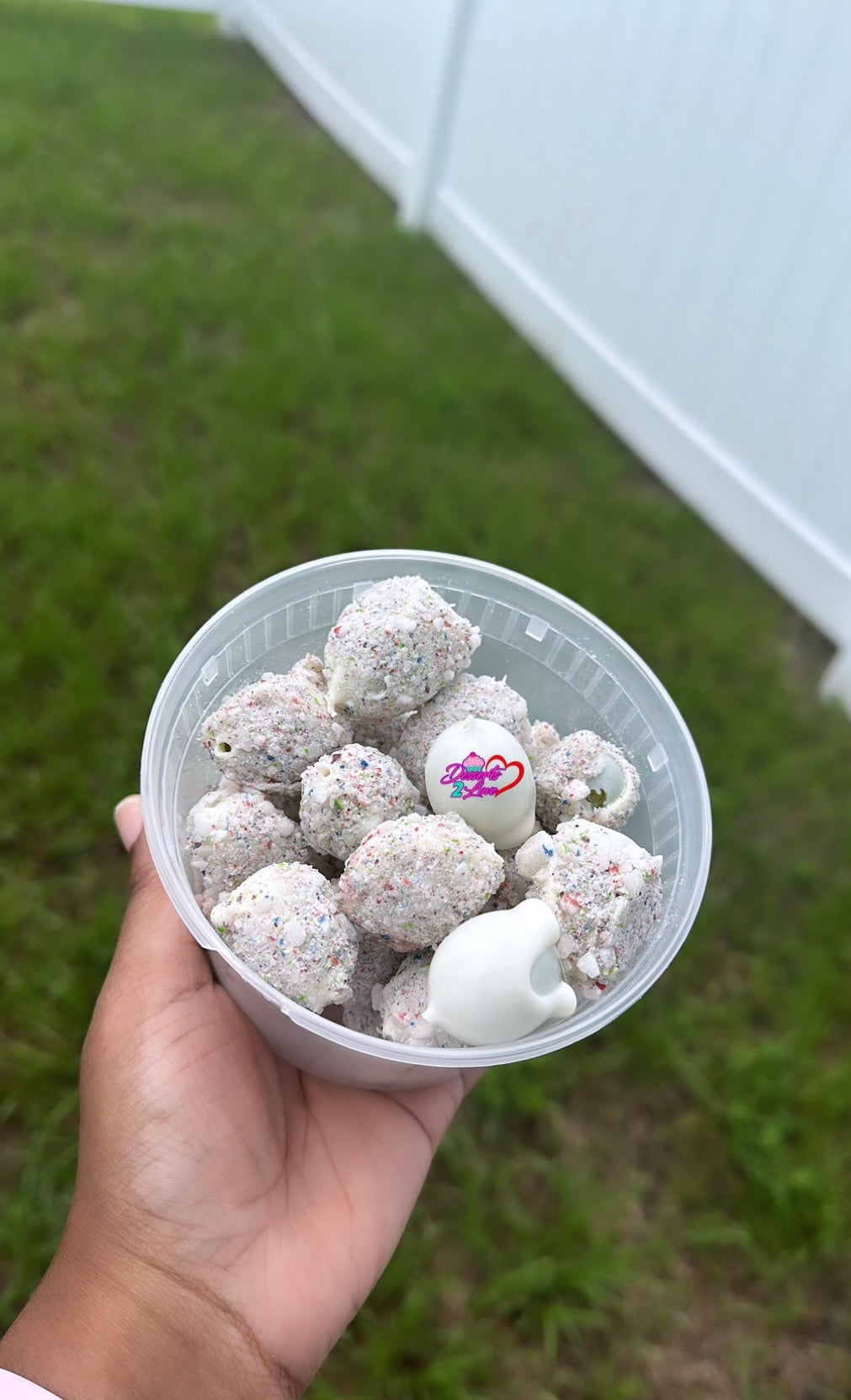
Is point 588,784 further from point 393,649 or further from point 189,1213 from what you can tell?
point 189,1213

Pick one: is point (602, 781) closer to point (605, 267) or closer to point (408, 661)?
point (408, 661)

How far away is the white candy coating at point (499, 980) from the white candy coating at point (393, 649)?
0.82 feet

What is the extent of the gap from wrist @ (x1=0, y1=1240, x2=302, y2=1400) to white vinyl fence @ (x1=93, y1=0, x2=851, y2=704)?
162 centimetres

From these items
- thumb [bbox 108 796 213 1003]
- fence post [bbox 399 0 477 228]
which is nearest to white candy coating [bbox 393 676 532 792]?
thumb [bbox 108 796 213 1003]

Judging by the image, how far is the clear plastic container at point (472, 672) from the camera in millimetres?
883

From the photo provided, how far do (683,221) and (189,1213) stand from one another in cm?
211

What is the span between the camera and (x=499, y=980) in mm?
831

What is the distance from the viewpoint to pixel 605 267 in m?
2.44

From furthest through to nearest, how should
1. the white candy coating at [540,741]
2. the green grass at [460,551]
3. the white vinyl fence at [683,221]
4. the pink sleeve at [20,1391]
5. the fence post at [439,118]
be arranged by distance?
the fence post at [439,118], the white vinyl fence at [683,221], the green grass at [460,551], the white candy coating at [540,741], the pink sleeve at [20,1391]

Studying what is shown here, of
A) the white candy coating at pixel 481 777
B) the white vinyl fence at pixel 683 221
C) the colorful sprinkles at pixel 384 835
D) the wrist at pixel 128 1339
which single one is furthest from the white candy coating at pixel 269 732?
the white vinyl fence at pixel 683 221

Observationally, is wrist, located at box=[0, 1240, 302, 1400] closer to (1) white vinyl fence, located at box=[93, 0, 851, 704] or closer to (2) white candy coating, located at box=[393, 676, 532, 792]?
(2) white candy coating, located at box=[393, 676, 532, 792]

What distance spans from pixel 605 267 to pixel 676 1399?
7.34 feet

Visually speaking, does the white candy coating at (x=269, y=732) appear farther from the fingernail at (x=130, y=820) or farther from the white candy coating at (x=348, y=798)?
the fingernail at (x=130, y=820)

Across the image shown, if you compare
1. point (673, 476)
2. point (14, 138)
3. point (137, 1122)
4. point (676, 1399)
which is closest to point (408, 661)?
point (137, 1122)
